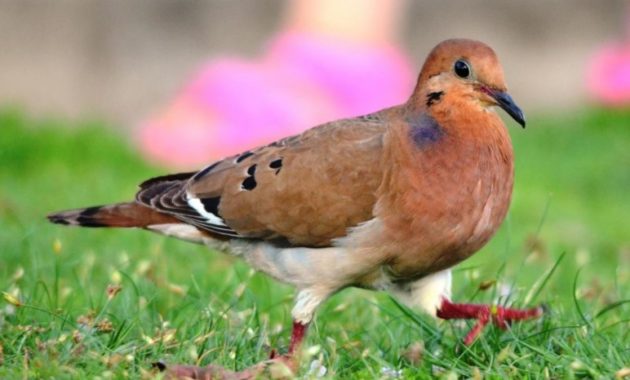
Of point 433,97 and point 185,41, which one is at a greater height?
point 433,97

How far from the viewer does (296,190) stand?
5.75m

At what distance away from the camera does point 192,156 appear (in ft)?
35.8

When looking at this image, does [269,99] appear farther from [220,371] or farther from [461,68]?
[220,371]

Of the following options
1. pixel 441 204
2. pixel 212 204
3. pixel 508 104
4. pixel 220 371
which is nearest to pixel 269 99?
pixel 212 204

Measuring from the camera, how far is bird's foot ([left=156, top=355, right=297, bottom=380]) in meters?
4.64

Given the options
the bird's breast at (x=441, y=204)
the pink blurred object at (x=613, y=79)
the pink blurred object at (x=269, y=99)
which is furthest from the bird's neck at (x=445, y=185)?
the pink blurred object at (x=613, y=79)

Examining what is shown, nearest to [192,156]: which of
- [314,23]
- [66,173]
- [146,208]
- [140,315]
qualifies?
[66,173]

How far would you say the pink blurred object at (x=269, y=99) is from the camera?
1097cm

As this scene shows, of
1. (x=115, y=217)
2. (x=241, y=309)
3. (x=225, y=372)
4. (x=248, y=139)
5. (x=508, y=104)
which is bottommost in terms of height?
(x=248, y=139)

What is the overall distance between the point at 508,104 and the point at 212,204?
1.34 meters

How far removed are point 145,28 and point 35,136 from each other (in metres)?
3.22

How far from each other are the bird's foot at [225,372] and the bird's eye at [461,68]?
1495 mm

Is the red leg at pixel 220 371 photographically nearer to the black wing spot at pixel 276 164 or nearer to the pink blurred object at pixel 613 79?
the black wing spot at pixel 276 164

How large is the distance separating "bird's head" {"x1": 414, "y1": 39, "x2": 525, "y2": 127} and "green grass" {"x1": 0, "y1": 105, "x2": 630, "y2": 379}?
60 centimetres
